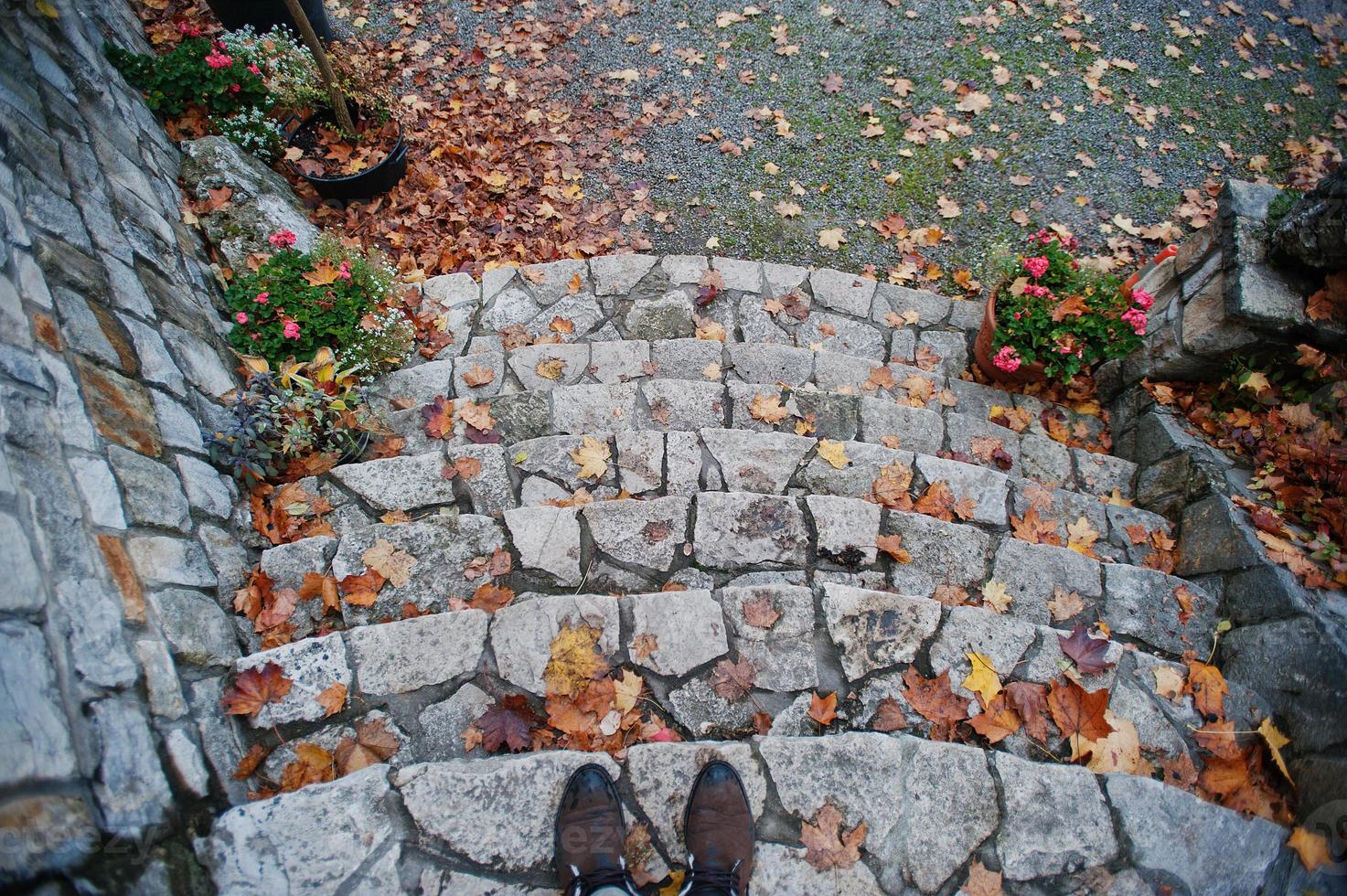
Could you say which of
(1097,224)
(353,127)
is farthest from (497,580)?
(1097,224)

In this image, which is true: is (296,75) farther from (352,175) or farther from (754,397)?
(754,397)

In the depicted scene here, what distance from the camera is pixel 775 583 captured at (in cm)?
238

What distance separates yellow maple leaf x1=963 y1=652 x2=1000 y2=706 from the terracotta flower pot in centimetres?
186

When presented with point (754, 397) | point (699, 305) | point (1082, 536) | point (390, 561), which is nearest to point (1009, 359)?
point (1082, 536)

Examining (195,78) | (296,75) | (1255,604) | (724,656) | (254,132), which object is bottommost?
(1255,604)

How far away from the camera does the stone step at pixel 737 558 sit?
2385mm

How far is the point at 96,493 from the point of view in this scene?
1870 millimetres

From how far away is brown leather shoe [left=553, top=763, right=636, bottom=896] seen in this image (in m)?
1.74

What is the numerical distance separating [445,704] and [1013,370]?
10.1ft

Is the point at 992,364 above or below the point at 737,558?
below

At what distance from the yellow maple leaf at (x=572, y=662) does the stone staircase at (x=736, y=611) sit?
0.08 ft

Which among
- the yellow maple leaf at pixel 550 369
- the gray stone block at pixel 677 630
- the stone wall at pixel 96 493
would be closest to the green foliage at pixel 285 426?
the stone wall at pixel 96 493

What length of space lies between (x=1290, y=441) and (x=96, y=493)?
14.6 ft

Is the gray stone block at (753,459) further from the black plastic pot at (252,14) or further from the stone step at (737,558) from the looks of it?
the black plastic pot at (252,14)
